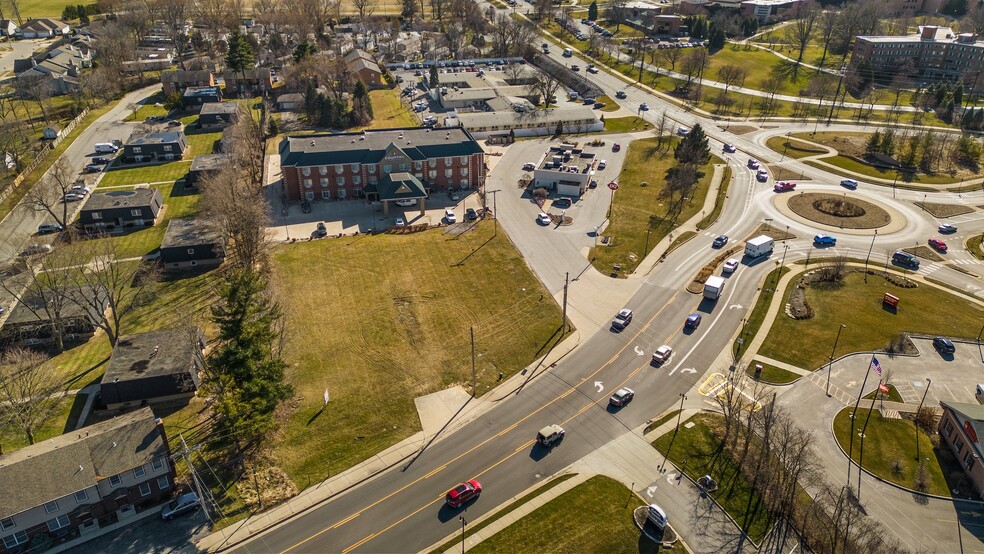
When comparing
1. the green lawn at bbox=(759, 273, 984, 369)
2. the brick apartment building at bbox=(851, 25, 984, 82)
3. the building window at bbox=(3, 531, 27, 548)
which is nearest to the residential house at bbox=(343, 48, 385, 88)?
the green lawn at bbox=(759, 273, 984, 369)

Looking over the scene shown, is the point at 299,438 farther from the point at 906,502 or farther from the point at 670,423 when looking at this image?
the point at 906,502

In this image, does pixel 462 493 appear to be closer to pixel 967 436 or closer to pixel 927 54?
pixel 967 436

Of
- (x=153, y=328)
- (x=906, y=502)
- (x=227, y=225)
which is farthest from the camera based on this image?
(x=227, y=225)

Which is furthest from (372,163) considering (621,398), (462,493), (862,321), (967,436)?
(967,436)

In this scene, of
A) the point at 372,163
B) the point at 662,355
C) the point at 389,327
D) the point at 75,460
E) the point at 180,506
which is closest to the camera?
the point at 75,460

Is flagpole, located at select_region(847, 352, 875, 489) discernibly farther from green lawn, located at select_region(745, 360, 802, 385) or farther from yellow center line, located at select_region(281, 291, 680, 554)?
yellow center line, located at select_region(281, 291, 680, 554)

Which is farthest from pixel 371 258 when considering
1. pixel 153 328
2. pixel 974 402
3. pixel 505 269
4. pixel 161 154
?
pixel 974 402

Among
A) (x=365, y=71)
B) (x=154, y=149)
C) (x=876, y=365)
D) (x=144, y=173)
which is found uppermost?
(x=365, y=71)
